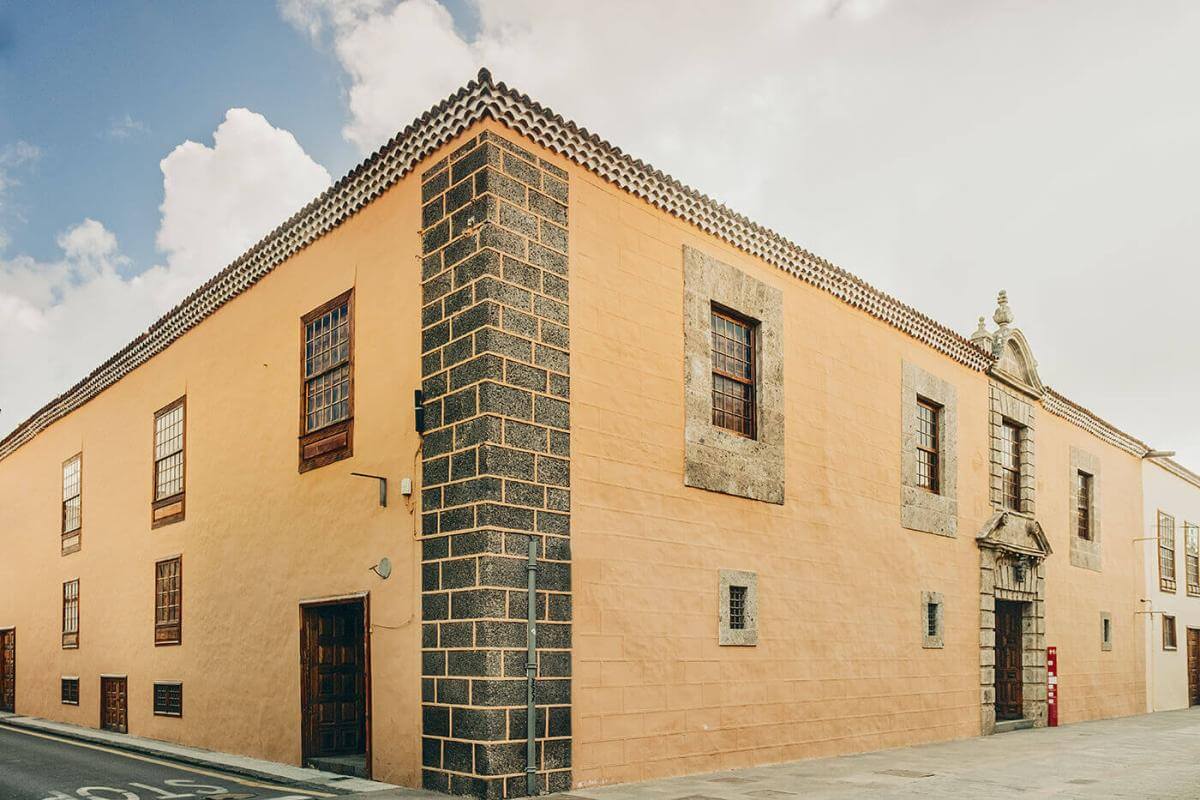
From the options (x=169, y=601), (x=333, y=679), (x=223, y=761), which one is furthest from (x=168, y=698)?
(x=333, y=679)

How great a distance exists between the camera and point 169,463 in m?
17.0

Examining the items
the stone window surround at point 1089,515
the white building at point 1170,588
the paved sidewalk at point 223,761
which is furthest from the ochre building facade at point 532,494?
the white building at point 1170,588

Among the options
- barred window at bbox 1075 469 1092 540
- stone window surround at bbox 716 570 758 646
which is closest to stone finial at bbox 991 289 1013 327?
barred window at bbox 1075 469 1092 540

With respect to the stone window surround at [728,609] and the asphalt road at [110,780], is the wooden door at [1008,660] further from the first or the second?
the asphalt road at [110,780]

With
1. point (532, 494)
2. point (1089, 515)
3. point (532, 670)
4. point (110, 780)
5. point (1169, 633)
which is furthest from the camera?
point (1169, 633)

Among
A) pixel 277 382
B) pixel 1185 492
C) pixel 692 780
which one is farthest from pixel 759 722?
pixel 1185 492

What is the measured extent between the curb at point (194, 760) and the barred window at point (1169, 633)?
78.2 feet

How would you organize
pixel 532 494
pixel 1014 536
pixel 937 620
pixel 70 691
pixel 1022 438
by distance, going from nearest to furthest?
pixel 532 494, pixel 937 620, pixel 70 691, pixel 1014 536, pixel 1022 438

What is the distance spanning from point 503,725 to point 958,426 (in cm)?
1177

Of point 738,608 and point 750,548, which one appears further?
point 750,548

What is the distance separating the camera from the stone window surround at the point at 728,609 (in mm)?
12742

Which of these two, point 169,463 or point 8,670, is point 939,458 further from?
point 8,670

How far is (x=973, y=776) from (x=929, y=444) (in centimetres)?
687

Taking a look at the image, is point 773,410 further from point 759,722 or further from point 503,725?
point 503,725
